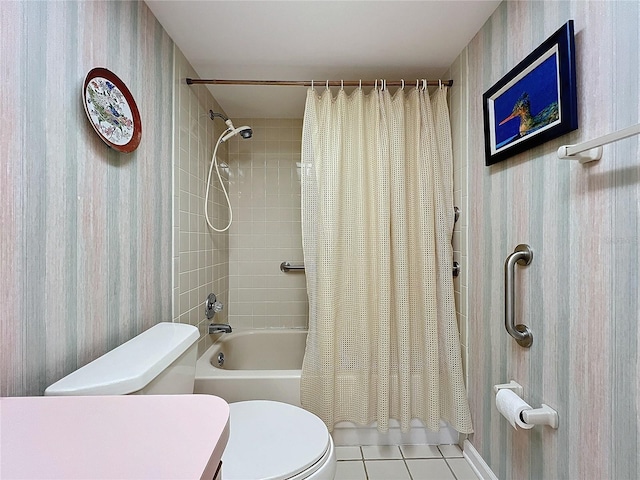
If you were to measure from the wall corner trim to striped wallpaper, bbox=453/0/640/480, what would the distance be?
0.04 m

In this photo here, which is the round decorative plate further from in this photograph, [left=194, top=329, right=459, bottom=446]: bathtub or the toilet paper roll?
the toilet paper roll

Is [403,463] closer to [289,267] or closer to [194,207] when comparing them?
[289,267]

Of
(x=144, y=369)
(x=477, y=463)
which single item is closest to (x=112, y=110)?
(x=144, y=369)

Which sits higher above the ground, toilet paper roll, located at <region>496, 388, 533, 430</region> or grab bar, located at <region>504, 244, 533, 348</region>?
grab bar, located at <region>504, 244, 533, 348</region>

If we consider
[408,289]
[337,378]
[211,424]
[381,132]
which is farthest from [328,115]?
[211,424]

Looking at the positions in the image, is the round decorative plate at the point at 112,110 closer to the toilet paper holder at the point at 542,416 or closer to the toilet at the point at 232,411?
the toilet at the point at 232,411

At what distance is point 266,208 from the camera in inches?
109

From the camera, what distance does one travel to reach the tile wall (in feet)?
9.05

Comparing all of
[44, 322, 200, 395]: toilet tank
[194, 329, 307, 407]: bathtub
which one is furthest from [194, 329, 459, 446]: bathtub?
[44, 322, 200, 395]: toilet tank

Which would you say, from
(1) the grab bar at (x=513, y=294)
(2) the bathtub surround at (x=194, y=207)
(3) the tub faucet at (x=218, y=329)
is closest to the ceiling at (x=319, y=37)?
(2) the bathtub surround at (x=194, y=207)

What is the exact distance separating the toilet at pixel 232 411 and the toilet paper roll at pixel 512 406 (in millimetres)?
632

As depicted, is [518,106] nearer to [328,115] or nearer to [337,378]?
[328,115]

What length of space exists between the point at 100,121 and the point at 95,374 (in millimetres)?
781

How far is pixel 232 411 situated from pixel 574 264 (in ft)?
4.30
